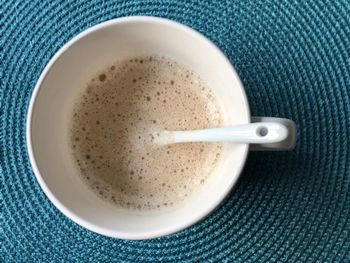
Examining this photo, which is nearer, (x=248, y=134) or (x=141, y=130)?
(x=248, y=134)

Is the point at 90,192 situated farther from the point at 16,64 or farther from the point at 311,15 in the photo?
the point at 311,15

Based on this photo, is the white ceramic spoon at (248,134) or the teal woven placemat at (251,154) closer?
the white ceramic spoon at (248,134)

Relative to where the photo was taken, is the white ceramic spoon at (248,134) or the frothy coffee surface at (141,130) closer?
the white ceramic spoon at (248,134)

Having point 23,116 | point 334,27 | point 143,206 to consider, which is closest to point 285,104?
point 334,27

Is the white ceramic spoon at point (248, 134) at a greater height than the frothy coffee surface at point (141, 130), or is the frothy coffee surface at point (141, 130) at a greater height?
the frothy coffee surface at point (141, 130)
